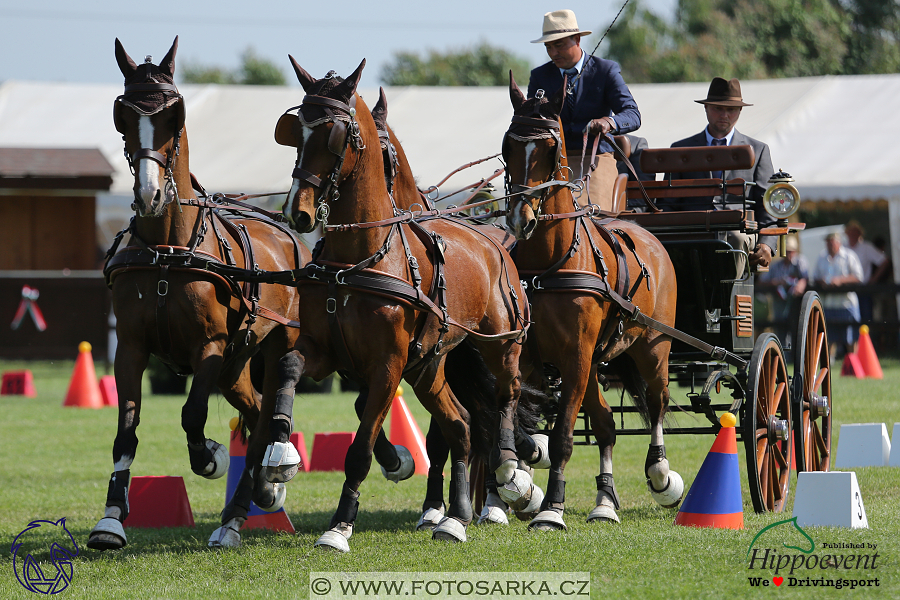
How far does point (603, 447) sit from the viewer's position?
6.77 metres

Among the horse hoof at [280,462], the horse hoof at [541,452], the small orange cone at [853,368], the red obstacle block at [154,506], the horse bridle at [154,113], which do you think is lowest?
the small orange cone at [853,368]

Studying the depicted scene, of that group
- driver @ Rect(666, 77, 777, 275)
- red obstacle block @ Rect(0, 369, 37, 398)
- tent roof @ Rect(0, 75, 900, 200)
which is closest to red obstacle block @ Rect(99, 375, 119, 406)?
red obstacle block @ Rect(0, 369, 37, 398)

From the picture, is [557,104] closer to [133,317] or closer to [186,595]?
[133,317]

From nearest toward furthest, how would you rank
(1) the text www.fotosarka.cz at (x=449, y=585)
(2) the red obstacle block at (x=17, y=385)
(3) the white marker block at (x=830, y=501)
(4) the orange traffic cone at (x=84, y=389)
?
(1) the text www.fotosarka.cz at (x=449, y=585) → (3) the white marker block at (x=830, y=501) → (4) the orange traffic cone at (x=84, y=389) → (2) the red obstacle block at (x=17, y=385)

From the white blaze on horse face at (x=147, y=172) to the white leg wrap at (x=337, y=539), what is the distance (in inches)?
69.3

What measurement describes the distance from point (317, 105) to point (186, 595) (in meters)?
2.21

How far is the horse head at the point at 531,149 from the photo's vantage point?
5594 mm

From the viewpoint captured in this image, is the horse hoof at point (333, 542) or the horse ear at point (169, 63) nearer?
the horse hoof at point (333, 542)

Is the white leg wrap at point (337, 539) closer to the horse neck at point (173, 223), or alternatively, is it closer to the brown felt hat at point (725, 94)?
the horse neck at point (173, 223)

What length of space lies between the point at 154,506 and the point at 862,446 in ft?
16.9

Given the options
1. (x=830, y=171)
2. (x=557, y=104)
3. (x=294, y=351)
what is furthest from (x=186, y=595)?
(x=830, y=171)

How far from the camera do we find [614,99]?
23.2 ft

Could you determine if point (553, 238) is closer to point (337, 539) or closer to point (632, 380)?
point (632, 380)

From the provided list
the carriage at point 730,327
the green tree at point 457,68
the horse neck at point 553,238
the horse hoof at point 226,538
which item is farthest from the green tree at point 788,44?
the horse hoof at point 226,538
